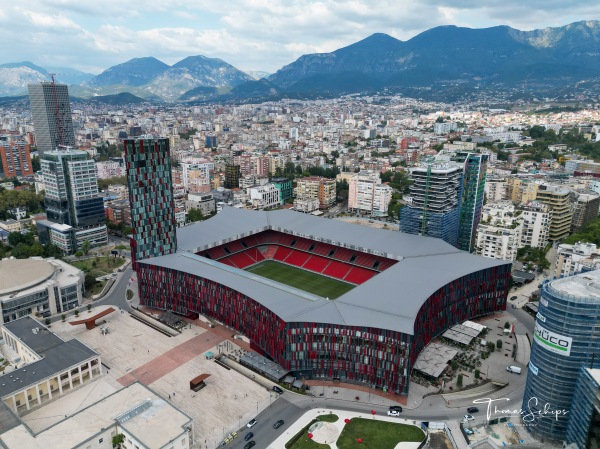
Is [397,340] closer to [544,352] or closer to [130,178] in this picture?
[544,352]

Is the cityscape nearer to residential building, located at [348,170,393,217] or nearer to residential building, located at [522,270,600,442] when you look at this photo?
residential building, located at [522,270,600,442]

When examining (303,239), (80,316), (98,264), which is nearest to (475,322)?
(303,239)

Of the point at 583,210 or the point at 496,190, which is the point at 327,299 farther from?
the point at 496,190

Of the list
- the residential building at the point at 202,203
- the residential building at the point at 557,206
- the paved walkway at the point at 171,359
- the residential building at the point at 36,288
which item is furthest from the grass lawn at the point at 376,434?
the residential building at the point at 202,203

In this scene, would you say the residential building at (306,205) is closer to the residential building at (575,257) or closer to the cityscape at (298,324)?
the cityscape at (298,324)

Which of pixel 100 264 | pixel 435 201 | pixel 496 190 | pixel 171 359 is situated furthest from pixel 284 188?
pixel 171 359

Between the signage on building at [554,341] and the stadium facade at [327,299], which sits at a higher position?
the signage on building at [554,341]
